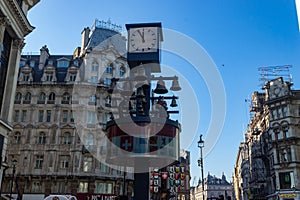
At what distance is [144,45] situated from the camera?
16578 millimetres

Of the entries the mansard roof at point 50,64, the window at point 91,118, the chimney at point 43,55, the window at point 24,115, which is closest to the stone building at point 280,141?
the window at point 91,118

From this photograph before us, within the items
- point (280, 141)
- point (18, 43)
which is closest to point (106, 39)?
point (18, 43)

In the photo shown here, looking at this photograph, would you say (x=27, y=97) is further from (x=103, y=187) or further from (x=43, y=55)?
(x=103, y=187)

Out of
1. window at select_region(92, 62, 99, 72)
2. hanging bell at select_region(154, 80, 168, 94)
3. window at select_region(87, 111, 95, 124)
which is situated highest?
window at select_region(92, 62, 99, 72)

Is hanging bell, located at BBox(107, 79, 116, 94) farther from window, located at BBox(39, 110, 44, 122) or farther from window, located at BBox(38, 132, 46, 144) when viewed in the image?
window, located at BBox(39, 110, 44, 122)

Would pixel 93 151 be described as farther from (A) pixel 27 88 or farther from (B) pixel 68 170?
(A) pixel 27 88

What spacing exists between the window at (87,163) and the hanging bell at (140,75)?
3347 cm

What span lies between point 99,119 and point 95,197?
11331 millimetres

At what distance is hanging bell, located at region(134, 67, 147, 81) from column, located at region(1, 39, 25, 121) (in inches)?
716

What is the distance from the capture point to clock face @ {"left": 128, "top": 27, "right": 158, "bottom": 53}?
1648 cm

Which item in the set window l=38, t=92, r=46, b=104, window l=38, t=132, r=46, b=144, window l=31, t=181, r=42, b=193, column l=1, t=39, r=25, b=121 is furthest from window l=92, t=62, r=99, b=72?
column l=1, t=39, r=25, b=121

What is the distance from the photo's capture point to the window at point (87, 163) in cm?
4653

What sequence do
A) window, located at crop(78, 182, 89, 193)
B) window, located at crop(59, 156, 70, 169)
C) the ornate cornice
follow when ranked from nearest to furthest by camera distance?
the ornate cornice < window, located at crop(78, 182, 89, 193) < window, located at crop(59, 156, 70, 169)

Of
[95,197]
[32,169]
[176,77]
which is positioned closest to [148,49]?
[176,77]
